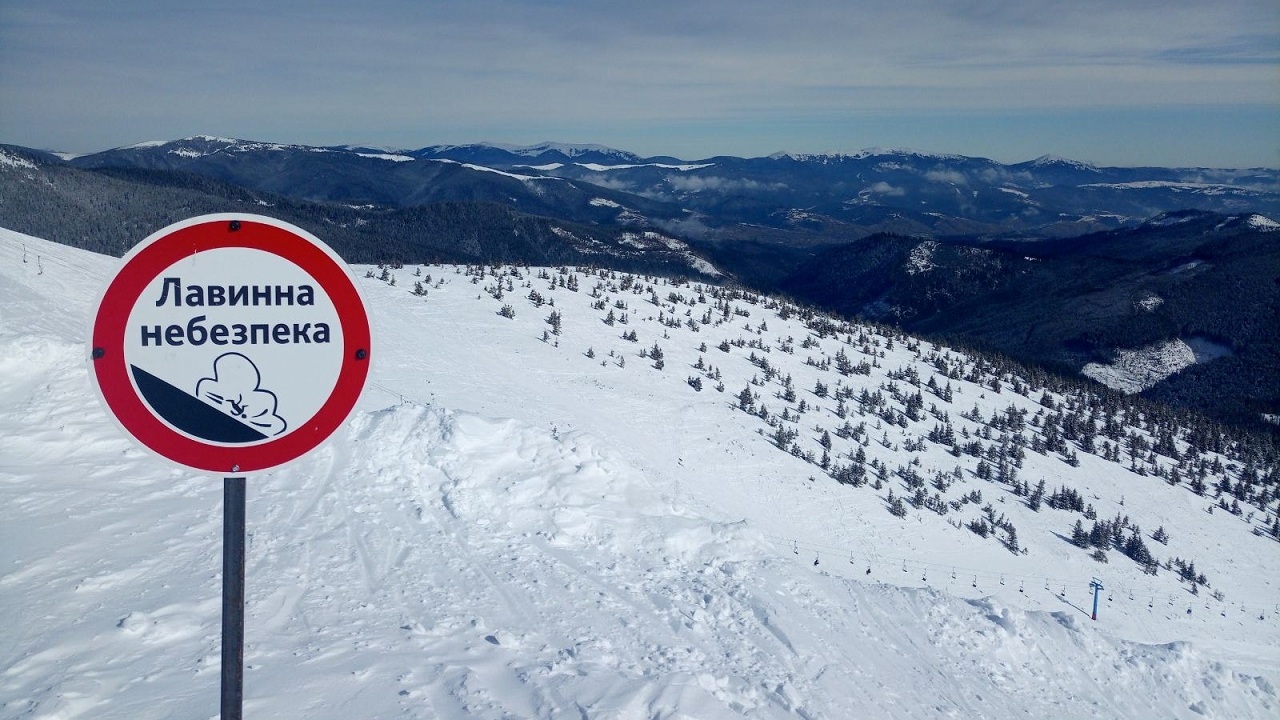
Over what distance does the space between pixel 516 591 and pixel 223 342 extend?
4777mm

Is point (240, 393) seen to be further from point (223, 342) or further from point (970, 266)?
point (970, 266)

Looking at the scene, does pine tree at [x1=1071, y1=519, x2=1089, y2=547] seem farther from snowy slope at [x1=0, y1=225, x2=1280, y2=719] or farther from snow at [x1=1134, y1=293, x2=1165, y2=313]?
snow at [x1=1134, y1=293, x2=1165, y2=313]

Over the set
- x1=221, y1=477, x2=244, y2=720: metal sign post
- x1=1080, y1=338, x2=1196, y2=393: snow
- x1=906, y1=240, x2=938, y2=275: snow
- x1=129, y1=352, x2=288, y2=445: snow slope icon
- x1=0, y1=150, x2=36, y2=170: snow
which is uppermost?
x1=0, y1=150, x2=36, y2=170: snow

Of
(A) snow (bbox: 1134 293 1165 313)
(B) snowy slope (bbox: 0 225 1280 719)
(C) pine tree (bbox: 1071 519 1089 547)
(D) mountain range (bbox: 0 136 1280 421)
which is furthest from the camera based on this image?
(A) snow (bbox: 1134 293 1165 313)

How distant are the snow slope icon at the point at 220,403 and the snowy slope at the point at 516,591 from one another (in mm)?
522

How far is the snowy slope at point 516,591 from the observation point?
522 cm

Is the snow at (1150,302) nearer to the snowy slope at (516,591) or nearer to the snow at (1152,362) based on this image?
the snow at (1152,362)

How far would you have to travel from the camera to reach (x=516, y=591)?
6855 millimetres

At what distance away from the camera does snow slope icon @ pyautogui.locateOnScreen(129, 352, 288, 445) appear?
2.62 m

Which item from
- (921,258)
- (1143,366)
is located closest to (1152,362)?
(1143,366)

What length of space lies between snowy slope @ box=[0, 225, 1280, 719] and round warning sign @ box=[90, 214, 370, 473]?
13.7 inches

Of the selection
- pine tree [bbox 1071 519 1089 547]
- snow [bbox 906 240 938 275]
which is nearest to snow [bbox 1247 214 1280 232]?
snow [bbox 906 240 938 275]

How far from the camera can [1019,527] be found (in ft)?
53.0

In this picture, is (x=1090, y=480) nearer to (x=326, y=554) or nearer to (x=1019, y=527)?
(x=1019, y=527)
